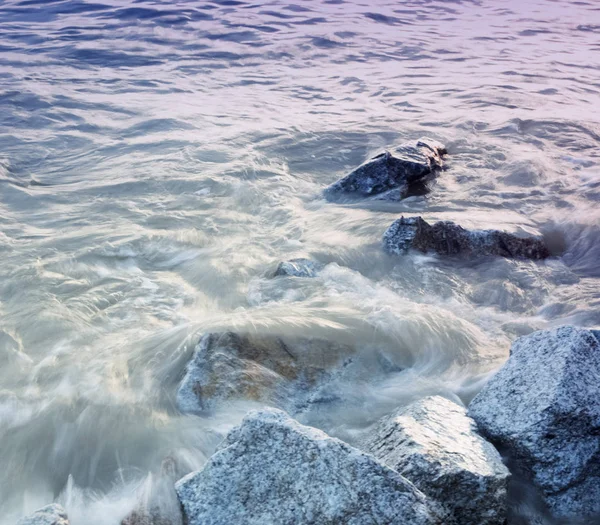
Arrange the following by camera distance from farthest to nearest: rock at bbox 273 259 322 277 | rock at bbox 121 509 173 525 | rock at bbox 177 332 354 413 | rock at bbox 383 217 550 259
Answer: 1. rock at bbox 383 217 550 259
2. rock at bbox 273 259 322 277
3. rock at bbox 177 332 354 413
4. rock at bbox 121 509 173 525

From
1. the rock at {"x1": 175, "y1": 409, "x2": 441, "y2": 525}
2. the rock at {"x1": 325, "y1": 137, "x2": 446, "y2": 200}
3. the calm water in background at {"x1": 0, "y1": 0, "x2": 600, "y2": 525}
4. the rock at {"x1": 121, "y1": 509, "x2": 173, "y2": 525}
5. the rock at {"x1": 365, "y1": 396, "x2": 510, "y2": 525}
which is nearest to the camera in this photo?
the rock at {"x1": 175, "y1": 409, "x2": 441, "y2": 525}

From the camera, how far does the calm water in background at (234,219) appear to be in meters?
3.40

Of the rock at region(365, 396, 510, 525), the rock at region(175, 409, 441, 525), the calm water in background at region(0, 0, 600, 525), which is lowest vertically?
the calm water in background at region(0, 0, 600, 525)

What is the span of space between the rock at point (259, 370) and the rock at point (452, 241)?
1.64 metres

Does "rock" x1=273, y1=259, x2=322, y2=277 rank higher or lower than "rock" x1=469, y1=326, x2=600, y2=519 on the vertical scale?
A: lower

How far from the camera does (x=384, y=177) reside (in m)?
6.53

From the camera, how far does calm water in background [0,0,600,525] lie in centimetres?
340

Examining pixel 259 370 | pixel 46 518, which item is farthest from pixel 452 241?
pixel 46 518

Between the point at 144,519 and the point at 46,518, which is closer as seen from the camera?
the point at 46,518

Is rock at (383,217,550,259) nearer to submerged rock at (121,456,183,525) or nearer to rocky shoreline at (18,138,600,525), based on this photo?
rocky shoreline at (18,138,600,525)

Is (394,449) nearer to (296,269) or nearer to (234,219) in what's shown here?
(296,269)

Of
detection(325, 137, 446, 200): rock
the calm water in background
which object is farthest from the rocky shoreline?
detection(325, 137, 446, 200): rock

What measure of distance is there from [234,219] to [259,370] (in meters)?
2.89

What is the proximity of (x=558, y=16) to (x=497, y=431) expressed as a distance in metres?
16.6
